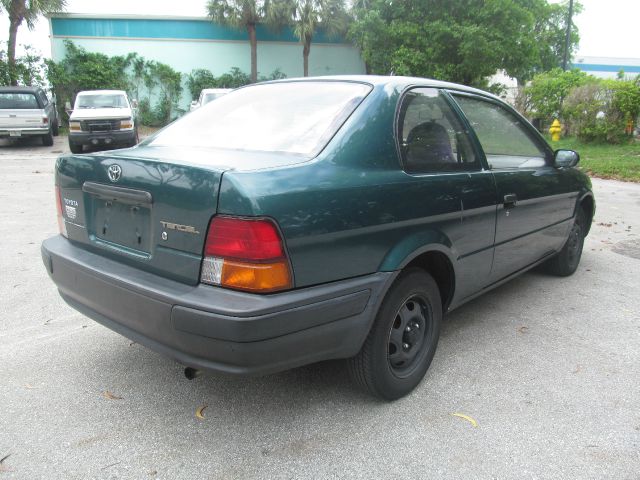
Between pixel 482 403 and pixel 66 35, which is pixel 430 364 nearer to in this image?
pixel 482 403

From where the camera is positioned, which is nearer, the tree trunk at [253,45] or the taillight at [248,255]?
the taillight at [248,255]

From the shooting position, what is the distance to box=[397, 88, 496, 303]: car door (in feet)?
9.07

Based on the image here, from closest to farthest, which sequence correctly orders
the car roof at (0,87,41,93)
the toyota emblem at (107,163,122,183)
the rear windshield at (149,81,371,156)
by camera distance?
the toyota emblem at (107,163,122,183) → the rear windshield at (149,81,371,156) → the car roof at (0,87,41,93)

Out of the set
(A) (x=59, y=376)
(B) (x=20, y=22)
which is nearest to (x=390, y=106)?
(A) (x=59, y=376)

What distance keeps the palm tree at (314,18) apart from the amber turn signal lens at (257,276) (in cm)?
2614

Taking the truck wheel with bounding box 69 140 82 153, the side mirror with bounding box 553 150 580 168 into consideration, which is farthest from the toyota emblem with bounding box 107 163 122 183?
the truck wheel with bounding box 69 140 82 153

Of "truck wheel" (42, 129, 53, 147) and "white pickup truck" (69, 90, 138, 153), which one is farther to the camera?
"truck wheel" (42, 129, 53, 147)

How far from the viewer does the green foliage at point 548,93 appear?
17.1m

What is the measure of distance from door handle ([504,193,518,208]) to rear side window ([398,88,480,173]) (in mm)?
339

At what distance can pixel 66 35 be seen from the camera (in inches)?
997

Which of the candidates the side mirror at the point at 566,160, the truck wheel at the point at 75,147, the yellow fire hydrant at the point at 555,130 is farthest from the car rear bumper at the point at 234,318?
the yellow fire hydrant at the point at 555,130

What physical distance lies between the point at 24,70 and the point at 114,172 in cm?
2374

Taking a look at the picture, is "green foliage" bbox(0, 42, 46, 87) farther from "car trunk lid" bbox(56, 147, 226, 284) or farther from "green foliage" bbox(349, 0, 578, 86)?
"car trunk lid" bbox(56, 147, 226, 284)

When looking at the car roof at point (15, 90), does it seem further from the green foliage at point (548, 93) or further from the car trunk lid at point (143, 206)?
the green foliage at point (548, 93)
